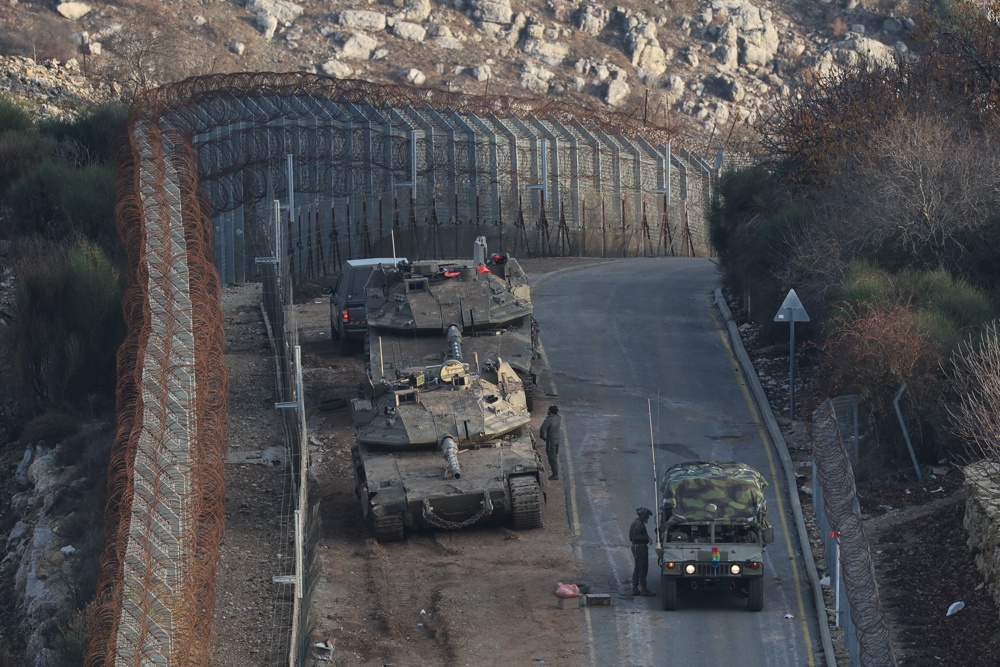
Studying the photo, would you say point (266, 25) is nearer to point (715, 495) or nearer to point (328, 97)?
point (328, 97)

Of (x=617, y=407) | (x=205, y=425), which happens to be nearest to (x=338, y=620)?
(x=205, y=425)

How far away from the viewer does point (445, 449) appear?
24234 mm

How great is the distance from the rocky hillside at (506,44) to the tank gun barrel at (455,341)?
153 ft

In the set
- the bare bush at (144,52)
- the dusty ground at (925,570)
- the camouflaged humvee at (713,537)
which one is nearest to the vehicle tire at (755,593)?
the camouflaged humvee at (713,537)

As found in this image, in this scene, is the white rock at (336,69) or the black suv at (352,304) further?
the white rock at (336,69)

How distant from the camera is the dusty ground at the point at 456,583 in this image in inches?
807

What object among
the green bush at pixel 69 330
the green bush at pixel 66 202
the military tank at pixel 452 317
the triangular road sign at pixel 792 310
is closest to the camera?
the triangular road sign at pixel 792 310

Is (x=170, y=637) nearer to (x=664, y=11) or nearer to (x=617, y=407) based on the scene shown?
(x=617, y=407)

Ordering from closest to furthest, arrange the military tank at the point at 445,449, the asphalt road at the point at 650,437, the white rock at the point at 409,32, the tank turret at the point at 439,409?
the asphalt road at the point at 650,437 < the military tank at the point at 445,449 < the tank turret at the point at 439,409 < the white rock at the point at 409,32

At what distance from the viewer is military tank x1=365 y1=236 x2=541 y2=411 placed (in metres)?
29.4

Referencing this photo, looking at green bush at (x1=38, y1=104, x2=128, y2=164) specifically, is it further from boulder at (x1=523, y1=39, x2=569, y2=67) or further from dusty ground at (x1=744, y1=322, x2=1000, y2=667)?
boulder at (x1=523, y1=39, x2=569, y2=67)

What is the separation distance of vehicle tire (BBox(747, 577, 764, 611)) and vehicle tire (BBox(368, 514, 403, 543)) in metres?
5.49

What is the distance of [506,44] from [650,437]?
5716cm

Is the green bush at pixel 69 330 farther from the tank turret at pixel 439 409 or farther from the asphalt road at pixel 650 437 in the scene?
the tank turret at pixel 439 409
